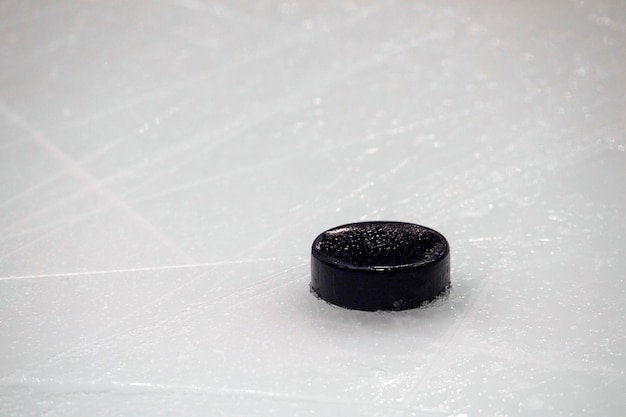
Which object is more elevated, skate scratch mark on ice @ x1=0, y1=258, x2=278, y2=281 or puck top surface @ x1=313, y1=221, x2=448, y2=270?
puck top surface @ x1=313, y1=221, x2=448, y2=270

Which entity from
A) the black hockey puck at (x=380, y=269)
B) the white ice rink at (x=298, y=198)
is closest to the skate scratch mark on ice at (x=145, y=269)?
the white ice rink at (x=298, y=198)

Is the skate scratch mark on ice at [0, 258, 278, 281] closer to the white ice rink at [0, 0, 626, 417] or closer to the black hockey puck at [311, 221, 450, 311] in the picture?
the white ice rink at [0, 0, 626, 417]

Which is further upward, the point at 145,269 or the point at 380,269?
the point at 380,269

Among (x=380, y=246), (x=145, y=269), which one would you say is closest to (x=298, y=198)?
(x=145, y=269)

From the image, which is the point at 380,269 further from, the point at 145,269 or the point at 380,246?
the point at 145,269

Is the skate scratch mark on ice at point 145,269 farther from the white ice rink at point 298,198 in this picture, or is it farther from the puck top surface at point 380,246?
the puck top surface at point 380,246

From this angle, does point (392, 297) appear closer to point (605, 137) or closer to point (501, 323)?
point (501, 323)

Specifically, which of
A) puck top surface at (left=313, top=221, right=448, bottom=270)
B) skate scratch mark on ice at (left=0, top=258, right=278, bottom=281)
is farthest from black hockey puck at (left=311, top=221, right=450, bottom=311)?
skate scratch mark on ice at (left=0, top=258, right=278, bottom=281)
